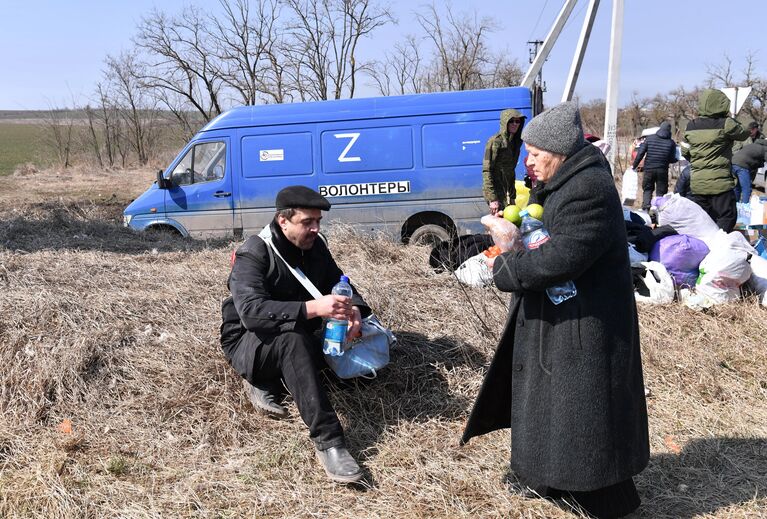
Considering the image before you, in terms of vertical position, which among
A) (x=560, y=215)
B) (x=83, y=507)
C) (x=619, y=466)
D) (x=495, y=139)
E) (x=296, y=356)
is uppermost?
(x=495, y=139)

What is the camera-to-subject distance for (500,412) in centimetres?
274

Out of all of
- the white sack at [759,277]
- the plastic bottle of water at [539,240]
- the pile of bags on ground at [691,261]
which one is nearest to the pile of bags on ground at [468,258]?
the pile of bags on ground at [691,261]

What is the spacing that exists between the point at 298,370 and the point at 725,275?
12.2ft

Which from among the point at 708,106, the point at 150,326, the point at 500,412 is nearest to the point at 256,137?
the point at 150,326

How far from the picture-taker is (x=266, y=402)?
139 inches

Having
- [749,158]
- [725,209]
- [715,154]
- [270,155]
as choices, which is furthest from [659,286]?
[749,158]

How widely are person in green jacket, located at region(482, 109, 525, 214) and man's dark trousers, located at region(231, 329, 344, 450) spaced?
4002 mm

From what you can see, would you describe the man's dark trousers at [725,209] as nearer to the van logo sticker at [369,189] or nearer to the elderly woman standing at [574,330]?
the van logo sticker at [369,189]

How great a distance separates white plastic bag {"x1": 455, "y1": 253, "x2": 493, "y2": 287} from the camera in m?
5.55

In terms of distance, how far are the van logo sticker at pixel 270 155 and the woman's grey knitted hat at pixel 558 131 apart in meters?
6.47

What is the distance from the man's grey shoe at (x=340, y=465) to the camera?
296 centimetres

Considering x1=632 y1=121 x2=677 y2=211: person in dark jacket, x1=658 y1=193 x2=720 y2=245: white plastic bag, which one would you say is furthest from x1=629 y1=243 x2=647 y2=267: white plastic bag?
x1=632 y1=121 x2=677 y2=211: person in dark jacket

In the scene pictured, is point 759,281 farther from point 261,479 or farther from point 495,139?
point 261,479

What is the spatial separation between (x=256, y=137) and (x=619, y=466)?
7.01 metres
